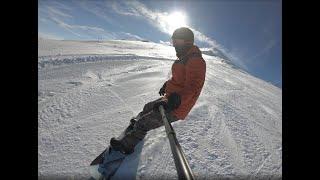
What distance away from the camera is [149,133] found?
16.7 feet

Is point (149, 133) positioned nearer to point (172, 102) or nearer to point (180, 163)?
point (172, 102)

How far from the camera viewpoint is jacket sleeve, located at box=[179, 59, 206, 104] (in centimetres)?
479

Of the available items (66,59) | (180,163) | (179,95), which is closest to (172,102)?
(179,95)

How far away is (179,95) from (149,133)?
939mm

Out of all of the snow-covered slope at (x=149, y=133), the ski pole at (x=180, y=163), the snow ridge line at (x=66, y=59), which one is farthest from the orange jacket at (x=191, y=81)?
the snow ridge line at (x=66, y=59)

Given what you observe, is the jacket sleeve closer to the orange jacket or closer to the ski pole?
the orange jacket

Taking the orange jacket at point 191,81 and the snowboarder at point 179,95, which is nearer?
the snowboarder at point 179,95

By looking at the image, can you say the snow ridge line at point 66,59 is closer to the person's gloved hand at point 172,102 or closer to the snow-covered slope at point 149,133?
the snow-covered slope at point 149,133

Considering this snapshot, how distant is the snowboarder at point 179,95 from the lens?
4469 mm
